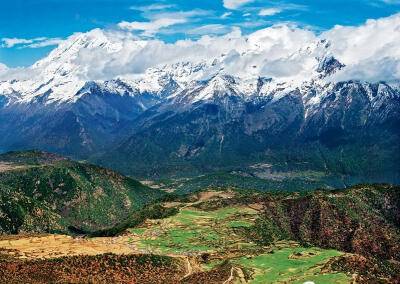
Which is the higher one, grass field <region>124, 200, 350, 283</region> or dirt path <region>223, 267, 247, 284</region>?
dirt path <region>223, 267, 247, 284</region>

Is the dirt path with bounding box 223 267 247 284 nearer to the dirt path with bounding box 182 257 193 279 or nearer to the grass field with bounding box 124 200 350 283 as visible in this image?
the grass field with bounding box 124 200 350 283

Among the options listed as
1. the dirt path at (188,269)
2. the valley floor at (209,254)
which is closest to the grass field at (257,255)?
the valley floor at (209,254)

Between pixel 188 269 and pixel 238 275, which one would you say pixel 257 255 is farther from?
pixel 238 275

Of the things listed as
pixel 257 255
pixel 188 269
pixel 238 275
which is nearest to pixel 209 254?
pixel 257 255

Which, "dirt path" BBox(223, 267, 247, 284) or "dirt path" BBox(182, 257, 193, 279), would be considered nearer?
"dirt path" BBox(223, 267, 247, 284)

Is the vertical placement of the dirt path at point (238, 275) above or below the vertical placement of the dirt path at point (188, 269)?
above

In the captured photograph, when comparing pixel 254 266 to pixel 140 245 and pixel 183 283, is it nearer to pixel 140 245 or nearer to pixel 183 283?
pixel 183 283

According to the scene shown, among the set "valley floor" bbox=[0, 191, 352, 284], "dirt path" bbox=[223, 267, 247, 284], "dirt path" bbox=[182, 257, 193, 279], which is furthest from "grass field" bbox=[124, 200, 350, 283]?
"dirt path" bbox=[182, 257, 193, 279]

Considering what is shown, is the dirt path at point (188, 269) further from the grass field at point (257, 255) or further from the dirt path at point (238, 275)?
the dirt path at point (238, 275)

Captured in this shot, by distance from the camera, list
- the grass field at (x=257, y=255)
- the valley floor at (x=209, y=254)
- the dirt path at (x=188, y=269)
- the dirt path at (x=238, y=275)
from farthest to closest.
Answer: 1. the dirt path at (x=188, y=269)
2. the dirt path at (x=238, y=275)
3. the valley floor at (x=209, y=254)
4. the grass field at (x=257, y=255)

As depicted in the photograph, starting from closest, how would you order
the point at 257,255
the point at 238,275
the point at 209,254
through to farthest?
the point at 238,275
the point at 257,255
the point at 209,254

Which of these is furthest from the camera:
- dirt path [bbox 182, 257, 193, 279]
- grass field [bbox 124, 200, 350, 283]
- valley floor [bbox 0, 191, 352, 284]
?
dirt path [bbox 182, 257, 193, 279]

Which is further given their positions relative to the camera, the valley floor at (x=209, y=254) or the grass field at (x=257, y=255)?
the valley floor at (x=209, y=254)
